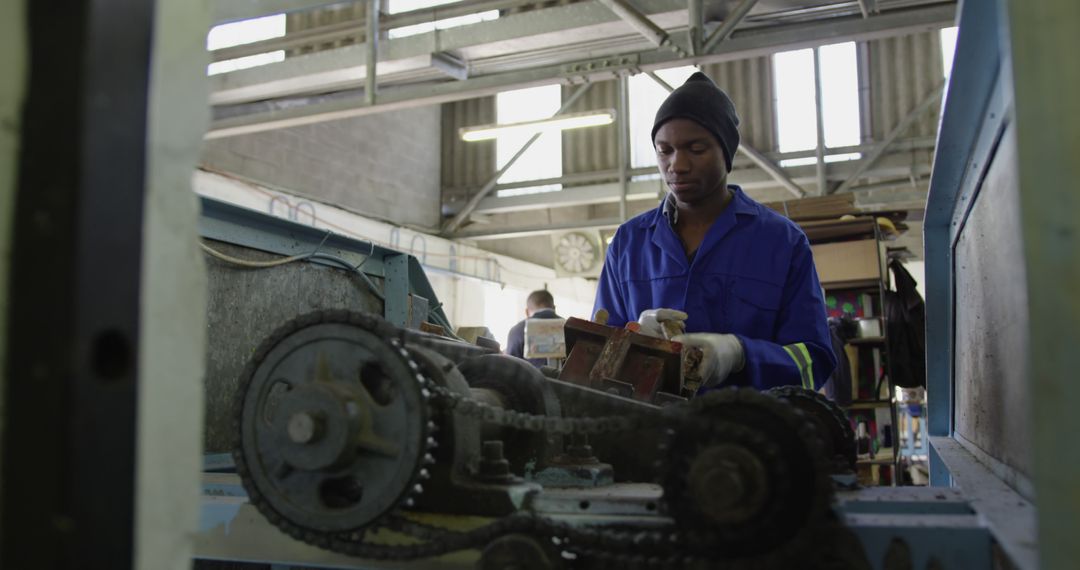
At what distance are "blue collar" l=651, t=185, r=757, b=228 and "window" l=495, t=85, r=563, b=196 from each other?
10970mm

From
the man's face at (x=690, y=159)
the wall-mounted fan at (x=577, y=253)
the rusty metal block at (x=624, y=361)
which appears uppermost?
the wall-mounted fan at (x=577, y=253)

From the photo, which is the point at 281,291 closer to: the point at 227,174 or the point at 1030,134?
the point at 1030,134

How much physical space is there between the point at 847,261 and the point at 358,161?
24.5 feet

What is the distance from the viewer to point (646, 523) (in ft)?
4.58

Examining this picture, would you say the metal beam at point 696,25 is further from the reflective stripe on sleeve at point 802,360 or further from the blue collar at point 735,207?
the reflective stripe on sleeve at point 802,360

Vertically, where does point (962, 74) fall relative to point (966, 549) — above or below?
above

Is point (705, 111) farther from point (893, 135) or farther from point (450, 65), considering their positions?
point (893, 135)

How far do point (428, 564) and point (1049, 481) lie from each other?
963 mm

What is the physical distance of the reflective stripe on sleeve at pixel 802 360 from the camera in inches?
107

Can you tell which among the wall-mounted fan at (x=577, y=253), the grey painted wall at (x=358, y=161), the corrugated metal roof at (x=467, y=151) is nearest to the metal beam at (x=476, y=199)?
the grey painted wall at (x=358, y=161)

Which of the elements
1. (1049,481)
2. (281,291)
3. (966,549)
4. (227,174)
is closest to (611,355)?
(966,549)

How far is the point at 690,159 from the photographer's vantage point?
293cm

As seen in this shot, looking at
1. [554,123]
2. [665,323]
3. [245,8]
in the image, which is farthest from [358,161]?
[665,323]

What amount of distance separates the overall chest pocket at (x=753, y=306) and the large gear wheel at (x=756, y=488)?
1614mm
